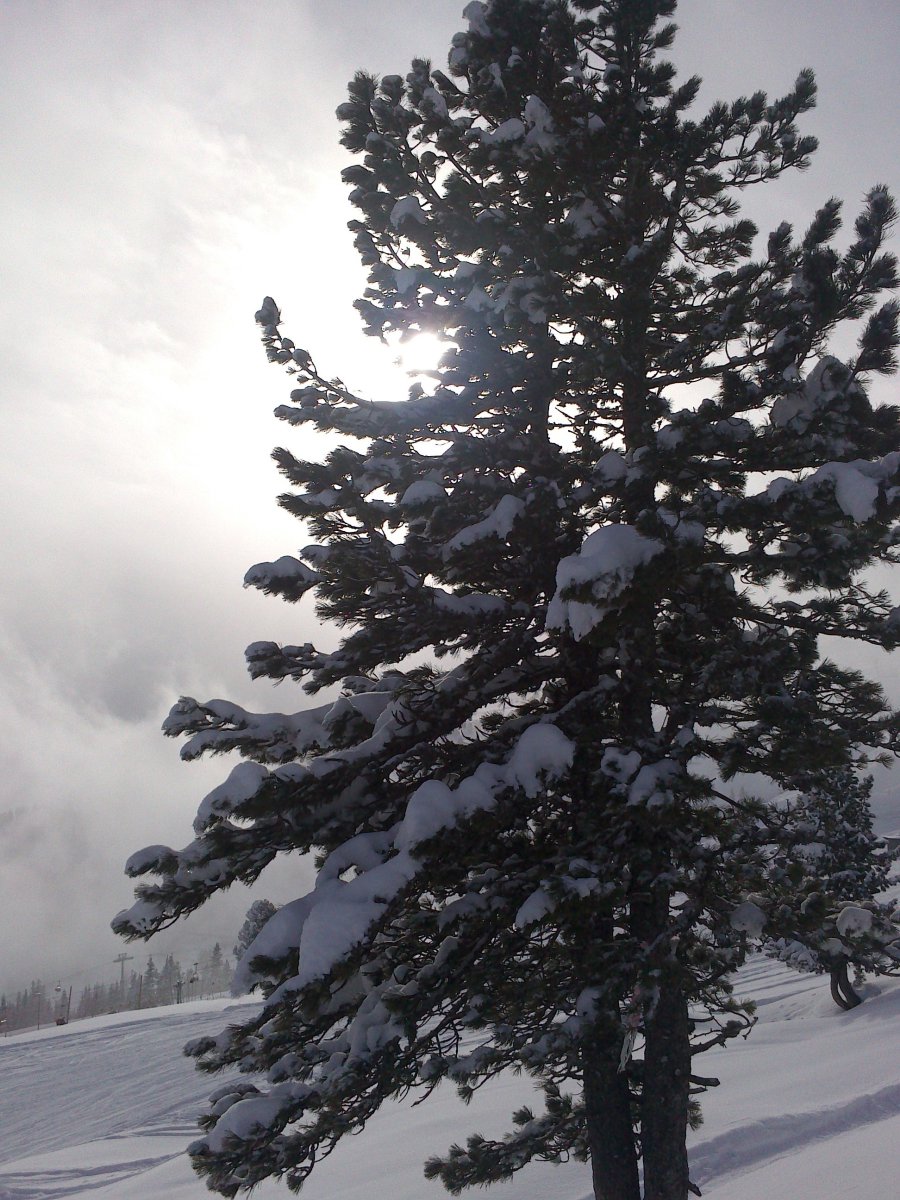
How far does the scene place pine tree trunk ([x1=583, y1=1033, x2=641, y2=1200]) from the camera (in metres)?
5.51

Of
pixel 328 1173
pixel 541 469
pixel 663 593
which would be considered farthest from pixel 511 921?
pixel 328 1173

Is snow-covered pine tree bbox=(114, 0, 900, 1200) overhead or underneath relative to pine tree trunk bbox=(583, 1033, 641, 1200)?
overhead

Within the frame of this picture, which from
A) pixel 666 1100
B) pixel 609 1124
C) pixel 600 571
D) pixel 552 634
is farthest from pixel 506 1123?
pixel 600 571

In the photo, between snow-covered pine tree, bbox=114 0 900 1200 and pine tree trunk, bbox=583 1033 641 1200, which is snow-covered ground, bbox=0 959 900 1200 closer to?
pine tree trunk, bbox=583 1033 641 1200

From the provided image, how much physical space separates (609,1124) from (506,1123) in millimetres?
12281

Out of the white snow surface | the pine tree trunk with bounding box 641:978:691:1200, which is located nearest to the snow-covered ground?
the pine tree trunk with bounding box 641:978:691:1200

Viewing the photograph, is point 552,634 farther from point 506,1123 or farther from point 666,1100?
point 506,1123

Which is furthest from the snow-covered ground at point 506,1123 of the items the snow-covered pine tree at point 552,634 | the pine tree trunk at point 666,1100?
the snow-covered pine tree at point 552,634

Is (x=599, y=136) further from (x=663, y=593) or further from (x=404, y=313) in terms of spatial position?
(x=663, y=593)

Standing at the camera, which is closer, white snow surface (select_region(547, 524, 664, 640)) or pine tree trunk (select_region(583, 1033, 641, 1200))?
white snow surface (select_region(547, 524, 664, 640))

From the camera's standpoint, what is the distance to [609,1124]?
221 inches

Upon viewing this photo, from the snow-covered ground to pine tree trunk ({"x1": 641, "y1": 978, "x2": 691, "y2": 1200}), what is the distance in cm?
363

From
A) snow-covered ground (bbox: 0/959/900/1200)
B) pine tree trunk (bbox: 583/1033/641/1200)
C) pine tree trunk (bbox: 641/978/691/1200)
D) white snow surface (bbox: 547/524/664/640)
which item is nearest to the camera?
white snow surface (bbox: 547/524/664/640)

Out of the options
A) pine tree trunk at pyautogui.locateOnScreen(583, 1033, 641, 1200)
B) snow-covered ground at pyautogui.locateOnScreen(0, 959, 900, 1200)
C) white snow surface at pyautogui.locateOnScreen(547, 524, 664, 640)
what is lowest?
snow-covered ground at pyautogui.locateOnScreen(0, 959, 900, 1200)
